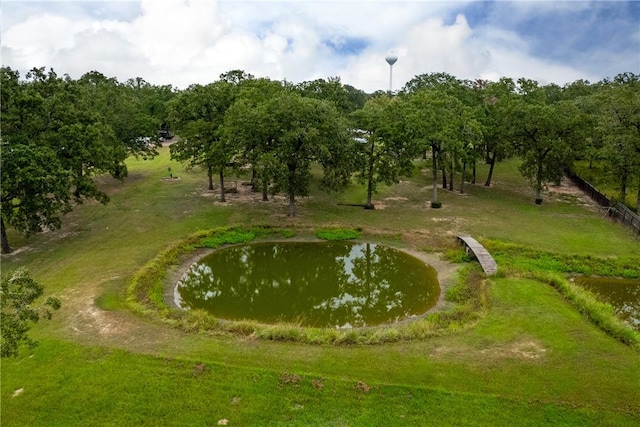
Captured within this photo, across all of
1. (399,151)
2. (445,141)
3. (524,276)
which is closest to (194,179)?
(399,151)

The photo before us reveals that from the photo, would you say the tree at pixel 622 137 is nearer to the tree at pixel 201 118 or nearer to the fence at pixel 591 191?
the fence at pixel 591 191

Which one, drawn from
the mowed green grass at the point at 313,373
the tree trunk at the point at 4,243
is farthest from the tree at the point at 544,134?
the tree trunk at the point at 4,243

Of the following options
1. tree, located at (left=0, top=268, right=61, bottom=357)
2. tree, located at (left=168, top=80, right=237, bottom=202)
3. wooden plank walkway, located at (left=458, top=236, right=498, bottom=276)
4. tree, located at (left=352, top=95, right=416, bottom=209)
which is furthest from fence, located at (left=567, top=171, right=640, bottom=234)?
tree, located at (left=0, top=268, right=61, bottom=357)

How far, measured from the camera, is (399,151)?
122 ft

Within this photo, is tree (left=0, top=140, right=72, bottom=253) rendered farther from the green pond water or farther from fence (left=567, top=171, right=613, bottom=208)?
fence (left=567, top=171, right=613, bottom=208)

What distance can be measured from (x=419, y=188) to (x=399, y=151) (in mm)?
8918

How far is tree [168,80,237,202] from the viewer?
3766 cm

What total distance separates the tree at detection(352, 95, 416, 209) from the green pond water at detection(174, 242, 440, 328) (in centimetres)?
792

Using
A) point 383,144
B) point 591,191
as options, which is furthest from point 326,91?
point 591,191

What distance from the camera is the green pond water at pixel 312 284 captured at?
72.3ft

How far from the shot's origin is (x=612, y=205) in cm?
3656

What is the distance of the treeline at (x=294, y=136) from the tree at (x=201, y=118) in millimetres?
84

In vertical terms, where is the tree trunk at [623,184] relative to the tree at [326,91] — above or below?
below

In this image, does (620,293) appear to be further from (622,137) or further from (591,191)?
(591,191)
